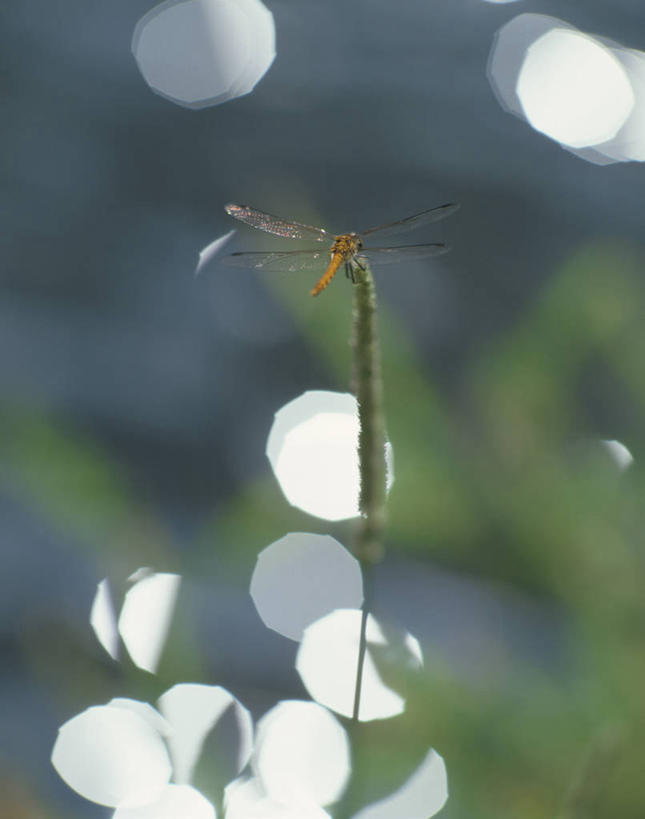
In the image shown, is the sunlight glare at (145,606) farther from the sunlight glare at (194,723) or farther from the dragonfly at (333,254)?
the dragonfly at (333,254)

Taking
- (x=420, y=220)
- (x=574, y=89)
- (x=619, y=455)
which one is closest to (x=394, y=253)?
(x=420, y=220)

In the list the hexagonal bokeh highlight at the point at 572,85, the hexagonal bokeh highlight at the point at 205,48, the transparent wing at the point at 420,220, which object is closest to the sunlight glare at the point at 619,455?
the transparent wing at the point at 420,220

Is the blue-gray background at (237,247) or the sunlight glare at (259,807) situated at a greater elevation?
the blue-gray background at (237,247)

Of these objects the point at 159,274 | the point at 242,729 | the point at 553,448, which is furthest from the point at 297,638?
the point at 159,274

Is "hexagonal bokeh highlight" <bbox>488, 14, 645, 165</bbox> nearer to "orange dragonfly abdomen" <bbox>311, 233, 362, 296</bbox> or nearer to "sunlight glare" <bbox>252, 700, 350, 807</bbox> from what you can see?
"orange dragonfly abdomen" <bbox>311, 233, 362, 296</bbox>

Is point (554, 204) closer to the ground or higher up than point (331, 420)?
higher up

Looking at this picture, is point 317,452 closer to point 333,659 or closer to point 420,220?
point 333,659

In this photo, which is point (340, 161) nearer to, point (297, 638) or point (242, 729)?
point (297, 638)
